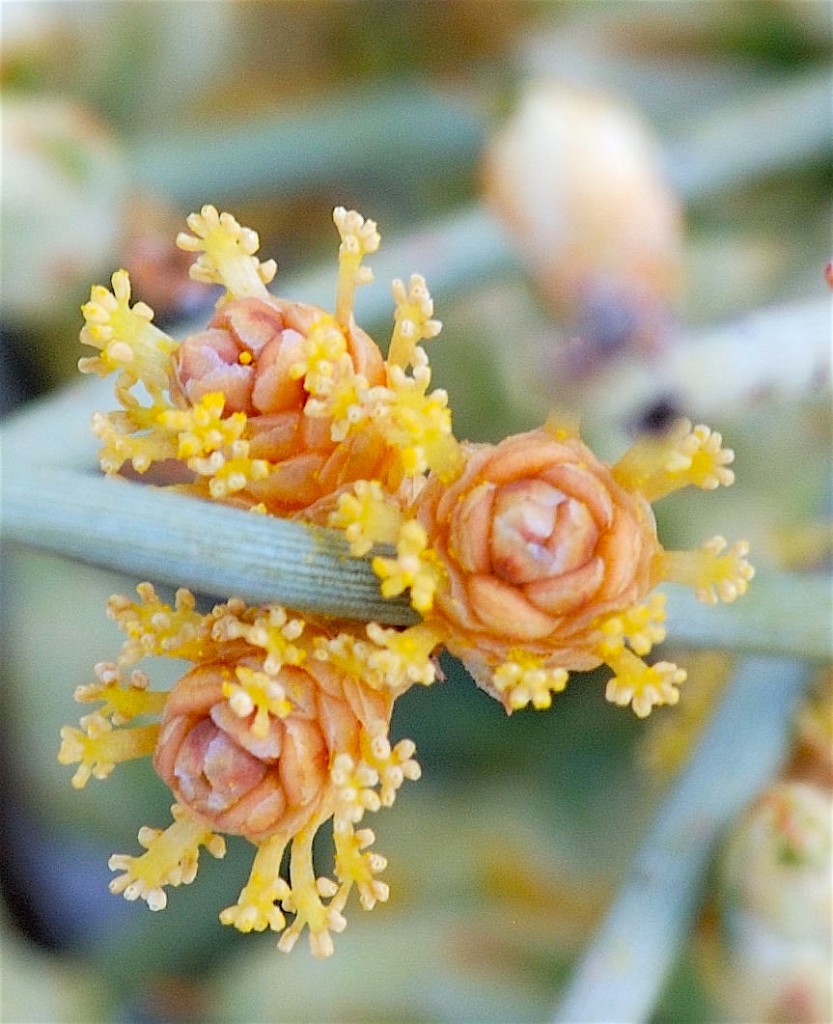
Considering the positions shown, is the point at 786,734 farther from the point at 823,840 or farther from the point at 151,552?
the point at 151,552

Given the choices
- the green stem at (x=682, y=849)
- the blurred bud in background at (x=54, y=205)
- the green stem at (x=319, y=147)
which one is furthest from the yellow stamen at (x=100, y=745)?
the green stem at (x=319, y=147)

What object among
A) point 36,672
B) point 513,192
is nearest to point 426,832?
point 36,672

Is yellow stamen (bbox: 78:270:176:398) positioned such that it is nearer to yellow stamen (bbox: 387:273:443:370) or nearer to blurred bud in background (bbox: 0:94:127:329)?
yellow stamen (bbox: 387:273:443:370)

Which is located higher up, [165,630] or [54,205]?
[54,205]

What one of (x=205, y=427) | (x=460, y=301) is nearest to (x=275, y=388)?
(x=205, y=427)

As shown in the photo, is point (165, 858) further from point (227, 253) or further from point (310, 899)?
point (227, 253)

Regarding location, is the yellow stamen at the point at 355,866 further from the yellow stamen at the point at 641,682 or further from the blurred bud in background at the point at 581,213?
the blurred bud in background at the point at 581,213

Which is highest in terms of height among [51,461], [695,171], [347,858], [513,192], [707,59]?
[707,59]
